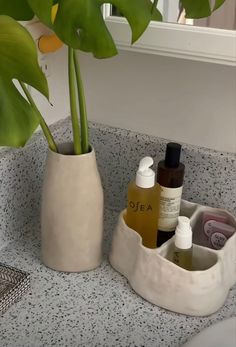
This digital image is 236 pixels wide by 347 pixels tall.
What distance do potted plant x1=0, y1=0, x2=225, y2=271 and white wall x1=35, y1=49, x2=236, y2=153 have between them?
4.8 inches

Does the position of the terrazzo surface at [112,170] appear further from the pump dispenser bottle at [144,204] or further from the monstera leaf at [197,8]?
the monstera leaf at [197,8]

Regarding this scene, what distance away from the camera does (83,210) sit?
87cm

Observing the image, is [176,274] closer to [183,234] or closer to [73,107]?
[183,234]

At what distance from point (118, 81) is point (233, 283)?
0.39 m

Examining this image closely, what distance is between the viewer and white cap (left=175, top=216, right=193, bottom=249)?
0.83 metres

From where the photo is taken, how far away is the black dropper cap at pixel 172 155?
35.0 inches

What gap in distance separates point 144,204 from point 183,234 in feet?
0.26

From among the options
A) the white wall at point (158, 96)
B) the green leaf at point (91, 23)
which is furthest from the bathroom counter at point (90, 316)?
the green leaf at point (91, 23)

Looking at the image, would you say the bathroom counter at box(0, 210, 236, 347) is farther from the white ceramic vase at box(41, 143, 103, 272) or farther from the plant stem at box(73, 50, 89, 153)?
the plant stem at box(73, 50, 89, 153)

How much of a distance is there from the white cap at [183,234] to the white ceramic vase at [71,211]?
0.13 metres

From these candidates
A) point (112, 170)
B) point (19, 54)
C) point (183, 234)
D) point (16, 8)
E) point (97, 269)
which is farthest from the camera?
point (112, 170)

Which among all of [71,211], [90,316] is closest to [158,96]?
[71,211]

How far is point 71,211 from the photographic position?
0.87 m

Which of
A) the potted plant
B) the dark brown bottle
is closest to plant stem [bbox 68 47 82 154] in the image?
the potted plant
